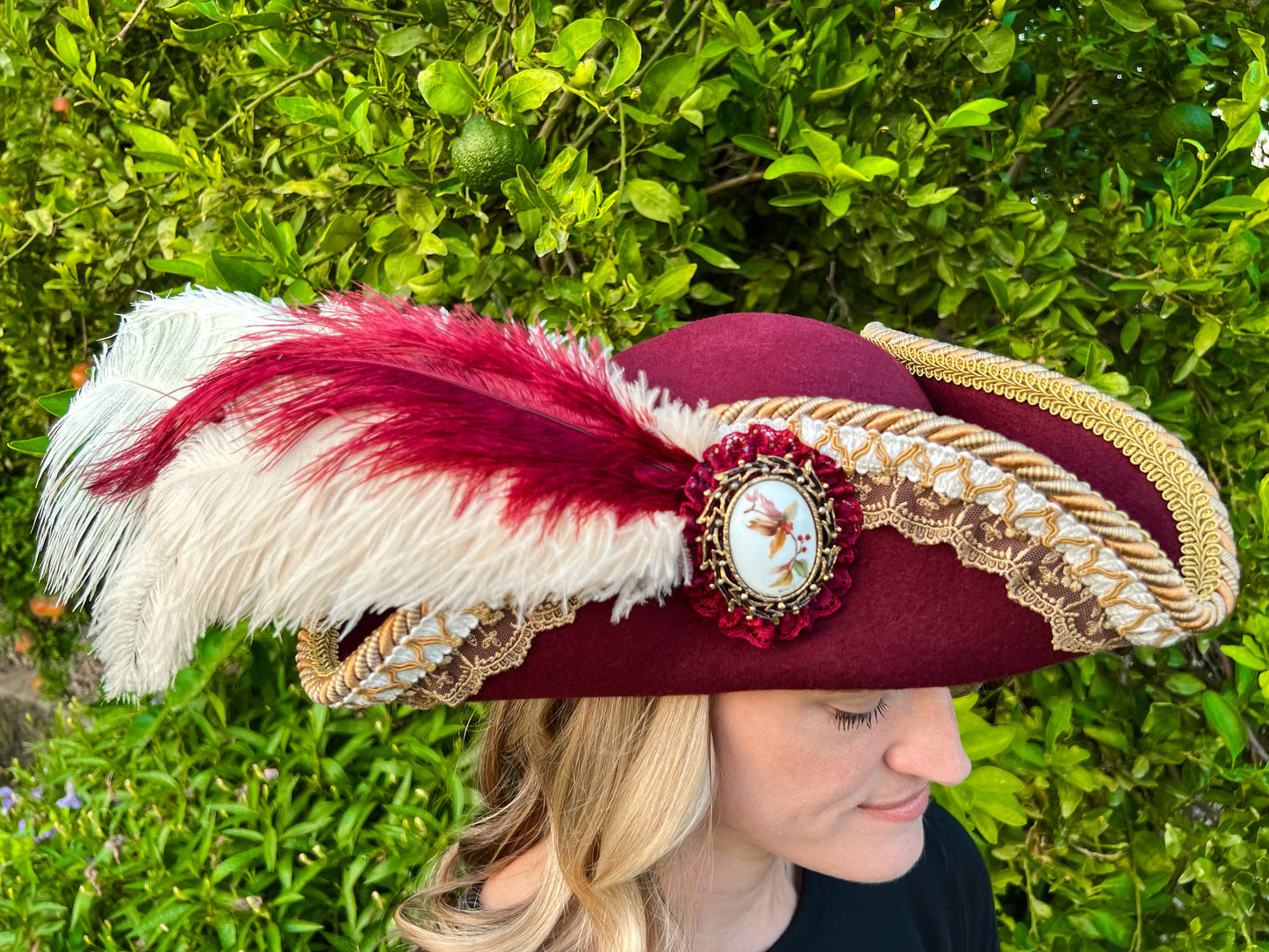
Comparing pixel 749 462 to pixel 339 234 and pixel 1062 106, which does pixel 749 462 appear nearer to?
pixel 339 234

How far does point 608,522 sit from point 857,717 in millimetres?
430

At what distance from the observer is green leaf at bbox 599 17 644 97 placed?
132 cm

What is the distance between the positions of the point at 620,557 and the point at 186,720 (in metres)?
1.70

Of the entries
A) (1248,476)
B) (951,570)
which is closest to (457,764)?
(951,570)

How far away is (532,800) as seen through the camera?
1389 mm

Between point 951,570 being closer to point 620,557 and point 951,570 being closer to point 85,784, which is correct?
point 620,557

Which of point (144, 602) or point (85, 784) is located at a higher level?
point (144, 602)

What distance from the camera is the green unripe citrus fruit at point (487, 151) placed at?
52.4 inches

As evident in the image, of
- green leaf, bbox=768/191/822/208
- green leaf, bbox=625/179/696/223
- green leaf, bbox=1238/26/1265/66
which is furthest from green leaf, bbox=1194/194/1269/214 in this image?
green leaf, bbox=625/179/696/223

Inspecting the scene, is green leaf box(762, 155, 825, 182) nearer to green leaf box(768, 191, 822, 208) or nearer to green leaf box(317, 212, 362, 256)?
green leaf box(768, 191, 822, 208)

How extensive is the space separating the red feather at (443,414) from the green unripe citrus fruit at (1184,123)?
1.45m

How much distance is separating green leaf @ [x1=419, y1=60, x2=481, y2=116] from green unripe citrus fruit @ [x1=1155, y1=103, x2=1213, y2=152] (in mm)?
1369

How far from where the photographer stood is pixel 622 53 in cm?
136

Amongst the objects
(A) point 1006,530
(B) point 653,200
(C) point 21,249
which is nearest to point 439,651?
(A) point 1006,530
